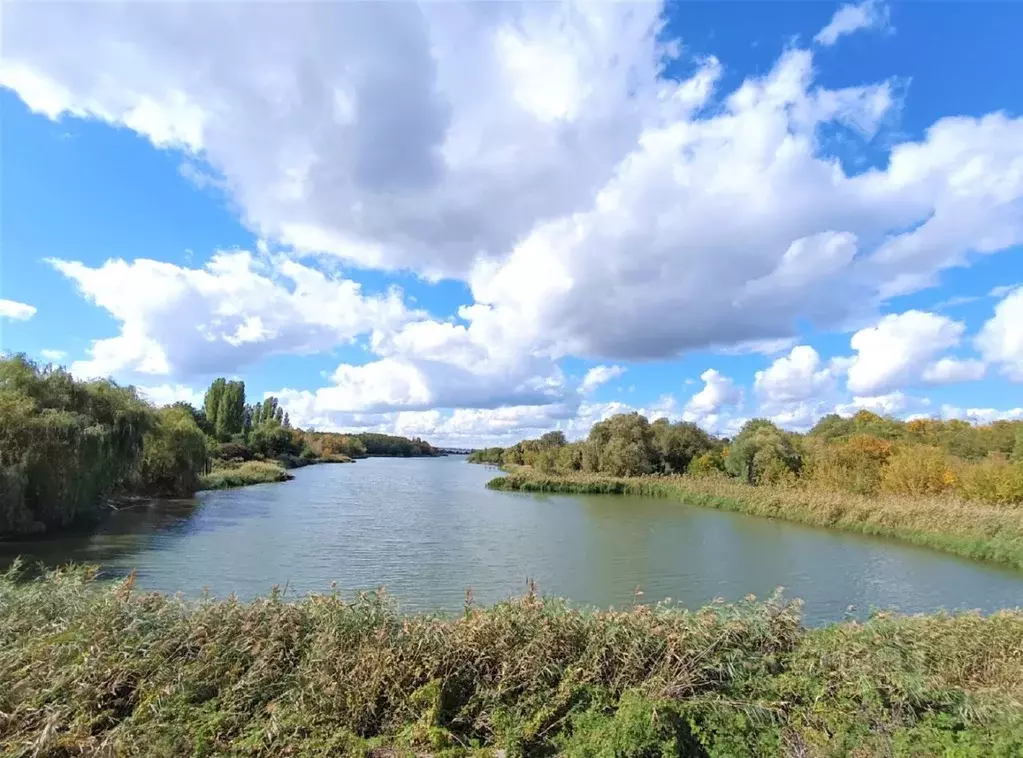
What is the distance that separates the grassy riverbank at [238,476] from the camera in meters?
43.3

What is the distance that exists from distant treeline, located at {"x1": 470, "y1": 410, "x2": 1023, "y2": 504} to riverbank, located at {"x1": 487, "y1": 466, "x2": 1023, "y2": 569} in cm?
175

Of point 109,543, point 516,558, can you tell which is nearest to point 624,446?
point 516,558

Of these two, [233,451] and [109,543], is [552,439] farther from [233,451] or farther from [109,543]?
[109,543]

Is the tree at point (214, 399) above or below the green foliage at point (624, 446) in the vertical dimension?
above

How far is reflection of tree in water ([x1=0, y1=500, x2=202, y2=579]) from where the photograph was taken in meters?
15.2

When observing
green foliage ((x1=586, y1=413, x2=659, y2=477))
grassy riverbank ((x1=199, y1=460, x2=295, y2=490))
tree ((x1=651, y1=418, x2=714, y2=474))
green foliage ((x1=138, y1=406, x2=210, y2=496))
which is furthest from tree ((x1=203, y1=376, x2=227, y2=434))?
tree ((x1=651, y1=418, x2=714, y2=474))

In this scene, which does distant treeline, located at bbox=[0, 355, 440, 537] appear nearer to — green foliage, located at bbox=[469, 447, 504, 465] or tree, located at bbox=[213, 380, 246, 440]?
tree, located at bbox=[213, 380, 246, 440]

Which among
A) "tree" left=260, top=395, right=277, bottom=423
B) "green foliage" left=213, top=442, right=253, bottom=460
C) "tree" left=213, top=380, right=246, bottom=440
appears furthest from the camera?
"tree" left=260, top=395, right=277, bottom=423

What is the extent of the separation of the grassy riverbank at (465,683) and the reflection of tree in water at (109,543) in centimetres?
916

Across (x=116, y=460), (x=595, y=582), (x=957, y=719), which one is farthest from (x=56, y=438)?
(x=957, y=719)

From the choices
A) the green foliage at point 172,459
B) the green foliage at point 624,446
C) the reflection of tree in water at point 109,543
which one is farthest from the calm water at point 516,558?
the green foliage at point 624,446

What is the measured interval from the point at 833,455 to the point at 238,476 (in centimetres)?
4206

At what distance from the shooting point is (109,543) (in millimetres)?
18422

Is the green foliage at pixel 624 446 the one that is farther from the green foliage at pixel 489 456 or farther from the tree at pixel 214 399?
the green foliage at pixel 489 456
